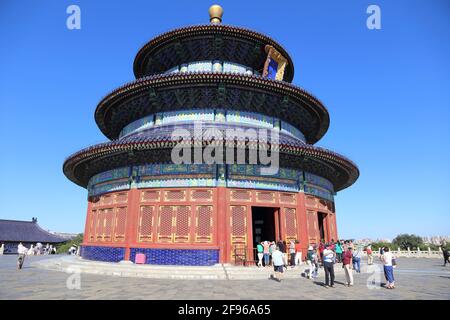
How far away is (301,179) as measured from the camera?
16344mm

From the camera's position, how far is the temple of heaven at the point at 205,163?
13984 mm

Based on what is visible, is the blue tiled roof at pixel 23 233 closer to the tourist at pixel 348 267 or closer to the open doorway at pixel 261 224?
the open doorway at pixel 261 224

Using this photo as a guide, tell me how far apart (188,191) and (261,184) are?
13.0ft

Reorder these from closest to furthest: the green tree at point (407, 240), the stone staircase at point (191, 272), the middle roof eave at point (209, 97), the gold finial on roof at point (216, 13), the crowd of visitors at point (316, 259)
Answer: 1. the crowd of visitors at point (316, 259)
2. the stone staircase at point (191, 272)
3. the middle roof eave at point (209, 97)
4. the gold finial on roof at point (216, 13)
5. the green tree at point (407, 240)

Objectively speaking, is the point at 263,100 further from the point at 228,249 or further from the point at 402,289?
the point at 402,289

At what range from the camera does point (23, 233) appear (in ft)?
140

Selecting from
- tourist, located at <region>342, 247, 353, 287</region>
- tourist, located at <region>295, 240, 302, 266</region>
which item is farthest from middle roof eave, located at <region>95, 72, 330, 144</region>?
tourist, located at <region>342, 247, 353, 287</region>

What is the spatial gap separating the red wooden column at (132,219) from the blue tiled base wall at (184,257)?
48.5 inches

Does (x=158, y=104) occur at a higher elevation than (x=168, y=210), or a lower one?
higher

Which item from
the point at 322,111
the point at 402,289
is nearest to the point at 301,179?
the point at 322,111

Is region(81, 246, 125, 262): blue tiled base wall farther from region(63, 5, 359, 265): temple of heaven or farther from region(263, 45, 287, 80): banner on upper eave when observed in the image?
region(263, 45, 287, 80): banner on upper eave

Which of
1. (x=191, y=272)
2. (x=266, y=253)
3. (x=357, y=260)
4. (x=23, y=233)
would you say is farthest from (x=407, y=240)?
(x=23, y=233)

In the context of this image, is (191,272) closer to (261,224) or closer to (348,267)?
(348,267)

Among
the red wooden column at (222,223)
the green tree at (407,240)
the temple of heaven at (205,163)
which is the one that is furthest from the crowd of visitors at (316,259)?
the green tree at (407,240)
